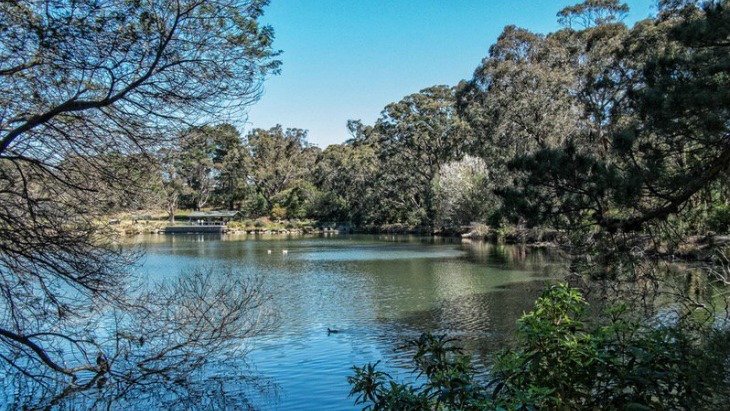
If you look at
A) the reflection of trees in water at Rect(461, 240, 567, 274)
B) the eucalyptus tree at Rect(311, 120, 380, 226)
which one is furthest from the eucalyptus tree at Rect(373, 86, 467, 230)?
the reflection of trees in water at Rect(461, 240, 567, 274)

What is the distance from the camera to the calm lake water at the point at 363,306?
8625mm

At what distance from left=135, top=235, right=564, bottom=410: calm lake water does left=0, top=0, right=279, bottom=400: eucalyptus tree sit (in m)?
3.24

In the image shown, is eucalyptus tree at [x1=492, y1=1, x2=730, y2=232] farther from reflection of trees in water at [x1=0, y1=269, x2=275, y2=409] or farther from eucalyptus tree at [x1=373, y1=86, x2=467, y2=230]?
eucalyptus tree at [x1=373, y1=86, x2=467, y2=230]

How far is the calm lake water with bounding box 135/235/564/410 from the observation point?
28.3 feet

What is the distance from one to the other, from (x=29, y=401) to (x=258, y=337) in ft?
14.5

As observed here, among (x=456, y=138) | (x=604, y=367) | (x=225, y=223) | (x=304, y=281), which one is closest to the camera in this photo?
(x=604, y=367)

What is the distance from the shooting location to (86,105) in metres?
4.97

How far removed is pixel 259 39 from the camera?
5836 millimetres

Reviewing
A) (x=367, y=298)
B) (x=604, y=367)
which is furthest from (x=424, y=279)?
(x=604, y=367)

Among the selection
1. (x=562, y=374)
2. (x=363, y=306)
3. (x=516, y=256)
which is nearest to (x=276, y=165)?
(x=516, y=256)

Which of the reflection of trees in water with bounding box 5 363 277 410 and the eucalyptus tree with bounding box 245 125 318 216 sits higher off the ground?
the eucalyptus tree with bounding box 245 125 318 216

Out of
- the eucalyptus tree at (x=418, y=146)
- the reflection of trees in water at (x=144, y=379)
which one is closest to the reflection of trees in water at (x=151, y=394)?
the reflection of trees in water at (x=144, y=379)

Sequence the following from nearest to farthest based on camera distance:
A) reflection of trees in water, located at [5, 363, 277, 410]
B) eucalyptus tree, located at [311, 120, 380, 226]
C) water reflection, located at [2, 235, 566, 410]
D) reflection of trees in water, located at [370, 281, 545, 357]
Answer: reflection of trees in water, located at [5, 363, 277, 410] < water reflection, located at [2, 235, 566, 410] < reflection of trees in water, located at [370, 281, 545, 357] < eucalyptus tree, located at [311, 120, 380, 226]

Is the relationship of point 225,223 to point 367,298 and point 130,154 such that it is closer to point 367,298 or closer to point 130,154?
point 367,298
